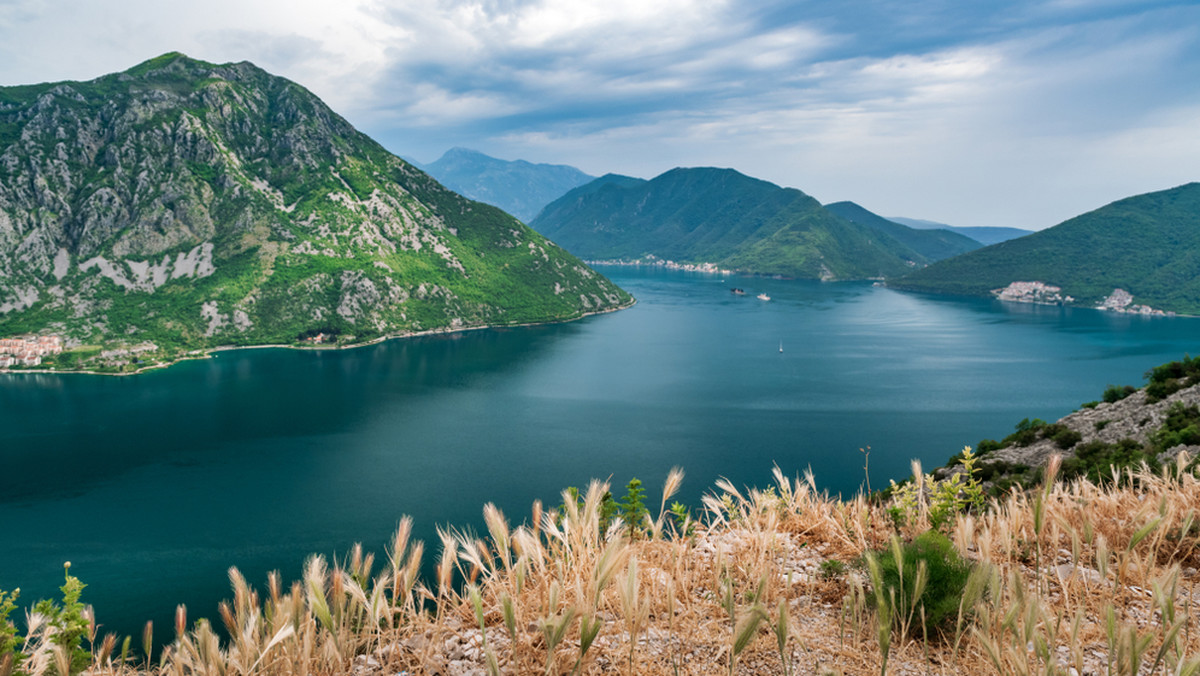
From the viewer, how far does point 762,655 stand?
450 cm

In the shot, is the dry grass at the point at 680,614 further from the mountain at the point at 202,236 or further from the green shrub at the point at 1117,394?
the mountain at the point at 202,236

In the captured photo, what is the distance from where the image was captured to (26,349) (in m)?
113

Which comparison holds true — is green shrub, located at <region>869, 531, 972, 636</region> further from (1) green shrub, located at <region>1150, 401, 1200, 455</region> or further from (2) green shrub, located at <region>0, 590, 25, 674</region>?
(1) green shrub, located at <region>1150, 401, 1200, 455</region>

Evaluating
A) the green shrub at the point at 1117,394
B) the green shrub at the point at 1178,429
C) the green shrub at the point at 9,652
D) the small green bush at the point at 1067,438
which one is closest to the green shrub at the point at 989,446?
the small green bush at the point at 1067,438

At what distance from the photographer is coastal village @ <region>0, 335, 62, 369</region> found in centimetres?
11031

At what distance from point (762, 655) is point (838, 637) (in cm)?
68

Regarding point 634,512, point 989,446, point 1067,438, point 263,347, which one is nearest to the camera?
point 634,512

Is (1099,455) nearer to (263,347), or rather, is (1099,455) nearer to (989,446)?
(989,446)

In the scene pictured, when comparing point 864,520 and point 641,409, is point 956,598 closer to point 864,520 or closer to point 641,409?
point 864,520

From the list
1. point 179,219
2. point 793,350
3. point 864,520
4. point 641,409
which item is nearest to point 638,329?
point 793,350

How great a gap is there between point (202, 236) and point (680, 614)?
636ft

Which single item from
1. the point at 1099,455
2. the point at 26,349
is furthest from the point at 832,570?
the point at 26,349

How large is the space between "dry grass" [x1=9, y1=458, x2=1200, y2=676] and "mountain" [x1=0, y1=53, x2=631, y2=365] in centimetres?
14571

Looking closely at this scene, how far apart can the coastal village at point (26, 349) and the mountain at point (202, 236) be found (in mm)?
5843
